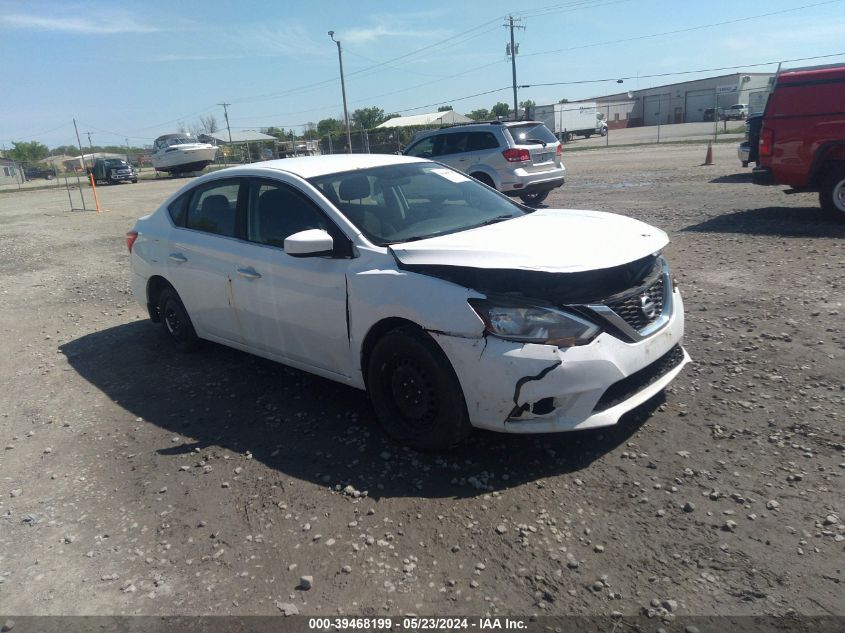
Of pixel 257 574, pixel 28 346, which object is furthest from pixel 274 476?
pixel 28 346

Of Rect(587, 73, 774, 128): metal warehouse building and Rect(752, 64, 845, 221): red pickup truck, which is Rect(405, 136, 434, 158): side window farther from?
Rect(587, 73, 774, 128): metal warehouse building

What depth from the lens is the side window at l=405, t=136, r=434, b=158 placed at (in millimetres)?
14484

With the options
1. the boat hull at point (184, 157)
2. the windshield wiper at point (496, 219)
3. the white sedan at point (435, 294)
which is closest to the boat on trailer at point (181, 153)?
the boat hull at point (184, 157)

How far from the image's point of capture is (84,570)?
3145 millimetres

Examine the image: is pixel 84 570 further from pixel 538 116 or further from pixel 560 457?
pixel 538 116

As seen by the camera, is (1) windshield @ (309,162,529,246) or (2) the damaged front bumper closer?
(2) the damaged front bumper

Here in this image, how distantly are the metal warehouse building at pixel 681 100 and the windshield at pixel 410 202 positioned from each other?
5710 cm

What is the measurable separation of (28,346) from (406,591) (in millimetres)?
5823

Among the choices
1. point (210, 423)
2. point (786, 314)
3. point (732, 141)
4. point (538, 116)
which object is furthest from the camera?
point (538, 116)

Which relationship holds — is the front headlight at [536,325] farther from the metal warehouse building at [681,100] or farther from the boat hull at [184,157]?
the metal warehouse building at [681,100]

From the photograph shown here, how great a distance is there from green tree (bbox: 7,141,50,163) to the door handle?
102m

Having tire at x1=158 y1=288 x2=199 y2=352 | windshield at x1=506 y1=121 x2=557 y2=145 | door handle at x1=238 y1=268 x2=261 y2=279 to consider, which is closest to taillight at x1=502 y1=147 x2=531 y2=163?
windshield at x1=506 y1=121 x2=557 y2=145

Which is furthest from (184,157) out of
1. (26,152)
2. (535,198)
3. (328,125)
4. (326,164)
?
(26,152)

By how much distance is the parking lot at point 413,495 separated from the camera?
2779 millimetres
